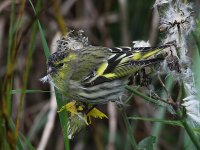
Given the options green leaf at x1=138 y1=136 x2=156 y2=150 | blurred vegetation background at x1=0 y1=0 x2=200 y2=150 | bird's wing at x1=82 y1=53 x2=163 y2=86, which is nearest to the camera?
green leaf at x1=138 y1=136 x2=156 y2=150

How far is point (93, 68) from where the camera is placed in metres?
2.14

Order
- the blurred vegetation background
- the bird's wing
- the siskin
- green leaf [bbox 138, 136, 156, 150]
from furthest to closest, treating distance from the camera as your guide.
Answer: the blurred vegetation background → the bird's wing → the siskin → green leaf [bbox 138, 136, 156, 150]

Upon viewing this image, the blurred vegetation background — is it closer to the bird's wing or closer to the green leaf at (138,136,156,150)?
the bird's wing

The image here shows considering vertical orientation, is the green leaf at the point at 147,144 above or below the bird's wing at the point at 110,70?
below

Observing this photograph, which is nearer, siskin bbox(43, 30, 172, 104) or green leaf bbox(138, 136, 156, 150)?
green leaf bbox(138, 136, 156, 150)

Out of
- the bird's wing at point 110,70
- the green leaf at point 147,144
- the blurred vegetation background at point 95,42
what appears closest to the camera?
the green leaf at point 147,144

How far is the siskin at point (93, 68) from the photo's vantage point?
1.88 m

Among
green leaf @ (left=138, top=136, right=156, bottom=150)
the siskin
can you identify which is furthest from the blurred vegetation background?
green leaf @ (left=138, top=136, right=156, bottom=150)

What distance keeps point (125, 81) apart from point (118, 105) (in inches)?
9.1

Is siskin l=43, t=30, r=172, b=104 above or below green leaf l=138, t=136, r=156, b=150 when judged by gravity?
above

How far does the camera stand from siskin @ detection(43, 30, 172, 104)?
6.18 feet

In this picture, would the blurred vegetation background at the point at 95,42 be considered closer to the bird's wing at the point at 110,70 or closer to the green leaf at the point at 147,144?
the bird's wing at the point at 110,70

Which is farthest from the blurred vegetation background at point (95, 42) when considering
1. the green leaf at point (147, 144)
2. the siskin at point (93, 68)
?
the green leaf at point (147, 144)

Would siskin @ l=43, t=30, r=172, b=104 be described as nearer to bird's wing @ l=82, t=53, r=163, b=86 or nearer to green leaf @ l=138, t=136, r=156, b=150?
bird's wing @ l=82, t=53, r=163, b=86
